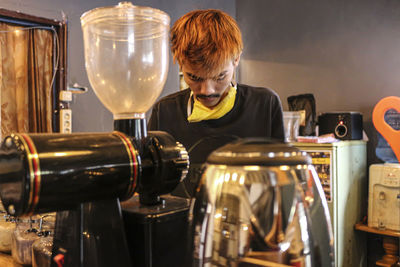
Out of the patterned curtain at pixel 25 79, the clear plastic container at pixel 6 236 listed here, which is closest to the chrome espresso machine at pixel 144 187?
the clear plastic container at pixel 6 236

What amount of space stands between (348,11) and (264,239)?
307 centimetres

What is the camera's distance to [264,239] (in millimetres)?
453

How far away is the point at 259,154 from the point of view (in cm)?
43

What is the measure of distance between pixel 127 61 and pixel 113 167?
0.27 metres

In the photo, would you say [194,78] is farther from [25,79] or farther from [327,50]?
[327,50]

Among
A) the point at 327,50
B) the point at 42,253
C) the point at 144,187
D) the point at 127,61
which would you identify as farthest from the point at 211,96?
the point at 327,50

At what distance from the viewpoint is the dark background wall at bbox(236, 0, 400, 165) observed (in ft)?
9.33

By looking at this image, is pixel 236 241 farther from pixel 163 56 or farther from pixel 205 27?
pixel 205 27

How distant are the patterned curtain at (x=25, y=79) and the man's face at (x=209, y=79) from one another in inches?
76.3

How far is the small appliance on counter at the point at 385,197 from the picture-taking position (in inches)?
95.7

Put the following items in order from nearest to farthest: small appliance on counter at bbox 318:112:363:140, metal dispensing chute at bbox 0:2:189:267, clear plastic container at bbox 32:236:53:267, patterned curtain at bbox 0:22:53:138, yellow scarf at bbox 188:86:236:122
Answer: metal dispensing chute at bbox 0:2:189:267
clear plastic container at bbox 32:236:53:267
yellow scarf at bbox 188:86:236:122
patterned curtain at bbox 0:22:53:138
small appliance on counter at bbox 318:112:363:140

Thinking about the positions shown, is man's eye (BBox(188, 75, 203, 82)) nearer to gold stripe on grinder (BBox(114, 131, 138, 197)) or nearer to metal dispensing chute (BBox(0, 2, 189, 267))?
metal dispensing chute (BBox(0, 2, 189, 267))

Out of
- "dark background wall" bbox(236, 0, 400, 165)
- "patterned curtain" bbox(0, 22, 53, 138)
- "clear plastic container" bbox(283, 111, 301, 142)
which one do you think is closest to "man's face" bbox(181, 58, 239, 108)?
"clear plastic container" bbox(283, 111, 301, 142)

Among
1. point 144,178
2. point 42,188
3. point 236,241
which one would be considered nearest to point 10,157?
point 42,188
